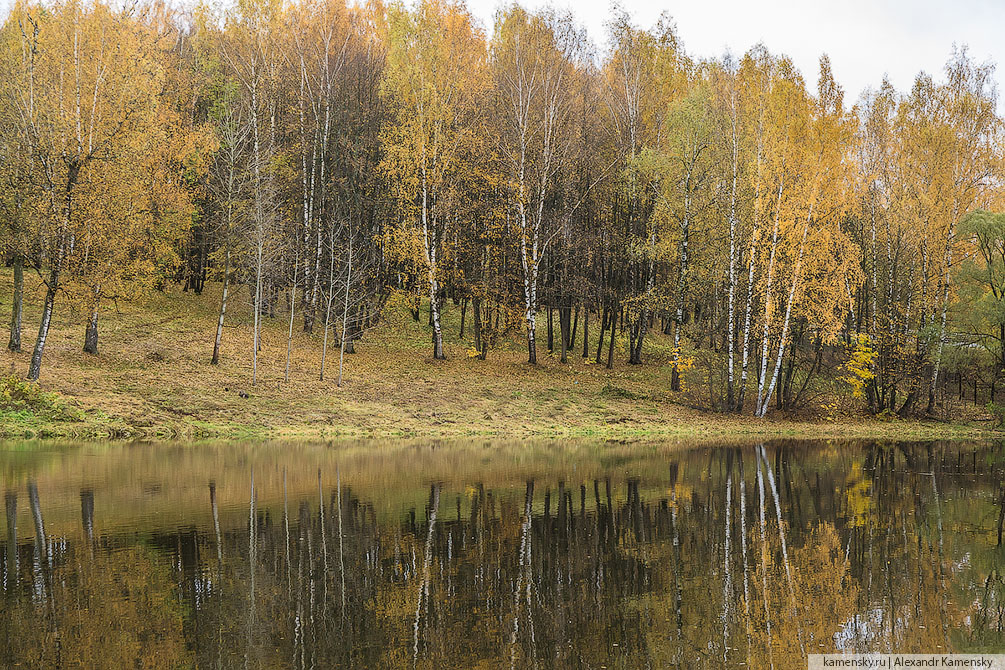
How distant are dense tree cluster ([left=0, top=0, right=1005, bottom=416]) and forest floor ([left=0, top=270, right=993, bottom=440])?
1.32m

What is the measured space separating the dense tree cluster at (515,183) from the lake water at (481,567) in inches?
497

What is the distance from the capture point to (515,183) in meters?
32.9

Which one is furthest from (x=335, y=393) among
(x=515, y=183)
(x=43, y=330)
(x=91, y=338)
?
(x=515, y=183)

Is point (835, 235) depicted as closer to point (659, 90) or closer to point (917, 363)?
point (917, 363)

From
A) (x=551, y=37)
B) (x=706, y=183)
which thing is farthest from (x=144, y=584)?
(x=551, y=37)

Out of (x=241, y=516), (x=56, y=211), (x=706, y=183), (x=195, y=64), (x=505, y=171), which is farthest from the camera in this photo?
(x=195, y=64)

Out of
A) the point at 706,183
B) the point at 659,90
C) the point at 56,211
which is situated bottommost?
the point at 56,211

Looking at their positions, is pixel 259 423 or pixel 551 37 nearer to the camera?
pixel 259 423

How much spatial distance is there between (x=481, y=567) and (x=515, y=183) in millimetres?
25845

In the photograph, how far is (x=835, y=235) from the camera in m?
29.2

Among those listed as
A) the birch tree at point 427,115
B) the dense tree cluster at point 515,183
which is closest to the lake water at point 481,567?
the dense tree cluster at point 515,183

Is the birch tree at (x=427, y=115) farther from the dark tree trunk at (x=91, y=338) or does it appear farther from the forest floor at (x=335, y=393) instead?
the dark tree trunk at (x=91, y=338)

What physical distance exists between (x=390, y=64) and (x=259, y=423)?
57.7 feet

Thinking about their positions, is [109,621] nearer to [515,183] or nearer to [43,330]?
[43,330]
